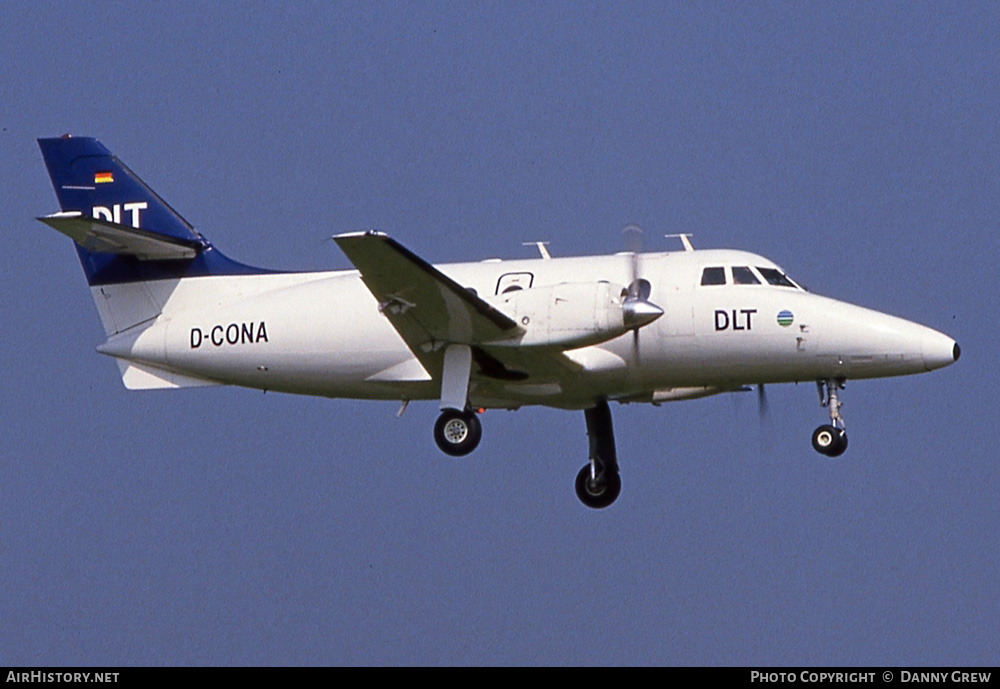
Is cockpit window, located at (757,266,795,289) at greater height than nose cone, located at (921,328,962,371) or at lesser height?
greater

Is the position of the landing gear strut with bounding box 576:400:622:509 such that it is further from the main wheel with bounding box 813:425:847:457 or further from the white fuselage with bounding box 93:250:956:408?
the main wheel with bounding box 813:425:847:457

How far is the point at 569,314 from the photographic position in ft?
68.7

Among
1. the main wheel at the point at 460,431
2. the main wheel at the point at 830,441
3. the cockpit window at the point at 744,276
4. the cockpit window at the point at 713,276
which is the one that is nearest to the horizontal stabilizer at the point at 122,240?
the main wheel at the point at 460,431

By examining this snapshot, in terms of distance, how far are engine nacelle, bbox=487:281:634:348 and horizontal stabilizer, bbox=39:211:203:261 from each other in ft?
17.6

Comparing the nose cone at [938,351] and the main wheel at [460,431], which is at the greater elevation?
the nose cone at [938,351]

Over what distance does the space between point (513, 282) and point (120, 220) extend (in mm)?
6191

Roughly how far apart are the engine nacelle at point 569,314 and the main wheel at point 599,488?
3.22 metres

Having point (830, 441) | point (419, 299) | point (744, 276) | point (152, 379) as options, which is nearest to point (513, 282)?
point (419, 299)

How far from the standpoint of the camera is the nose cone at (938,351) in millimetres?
21547

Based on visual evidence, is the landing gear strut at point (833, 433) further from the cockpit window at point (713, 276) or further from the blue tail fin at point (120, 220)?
the blue tail fin at point (120, 220)

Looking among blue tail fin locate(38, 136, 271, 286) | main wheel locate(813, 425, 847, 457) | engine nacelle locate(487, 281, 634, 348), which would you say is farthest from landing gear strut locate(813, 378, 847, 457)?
blue tail fin locate(38, 136, 271, 286)

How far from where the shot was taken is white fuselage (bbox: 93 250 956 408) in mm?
21641

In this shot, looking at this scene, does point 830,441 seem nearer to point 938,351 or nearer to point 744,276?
A: point 938,351

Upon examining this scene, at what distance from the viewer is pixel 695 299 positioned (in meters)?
21.8
